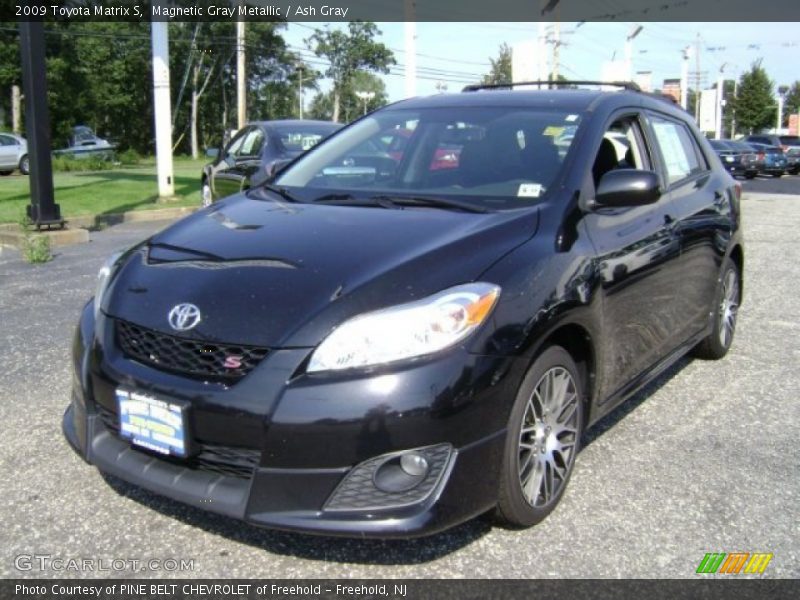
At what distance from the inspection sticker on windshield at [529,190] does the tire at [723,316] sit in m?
2.07

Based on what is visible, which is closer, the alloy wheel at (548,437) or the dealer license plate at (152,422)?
the dealer license plate at (152,422)

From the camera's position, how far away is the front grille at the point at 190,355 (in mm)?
2598

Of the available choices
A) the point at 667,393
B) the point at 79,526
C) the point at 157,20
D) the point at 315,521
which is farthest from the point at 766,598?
the point at 157,20

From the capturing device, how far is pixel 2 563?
2.78m

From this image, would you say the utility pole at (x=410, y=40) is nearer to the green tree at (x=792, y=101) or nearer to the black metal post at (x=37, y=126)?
the black metal post at (x=37, y=126)

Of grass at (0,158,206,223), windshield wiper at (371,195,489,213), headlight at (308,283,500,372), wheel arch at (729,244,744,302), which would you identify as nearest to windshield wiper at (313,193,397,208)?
windshield wiper at (371,195,489,213)

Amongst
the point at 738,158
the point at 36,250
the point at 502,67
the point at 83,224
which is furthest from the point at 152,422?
the point at 502,67

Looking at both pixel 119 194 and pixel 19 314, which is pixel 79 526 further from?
pixel 119 194

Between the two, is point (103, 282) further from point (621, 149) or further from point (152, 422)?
point (621, 149)

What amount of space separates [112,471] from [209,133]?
72827 mm

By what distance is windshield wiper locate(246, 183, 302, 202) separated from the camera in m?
3.84

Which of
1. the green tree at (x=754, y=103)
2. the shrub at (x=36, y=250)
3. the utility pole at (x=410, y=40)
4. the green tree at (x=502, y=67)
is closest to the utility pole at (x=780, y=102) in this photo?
the green tree at (x=754, y=103)

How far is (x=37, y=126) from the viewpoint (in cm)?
1039

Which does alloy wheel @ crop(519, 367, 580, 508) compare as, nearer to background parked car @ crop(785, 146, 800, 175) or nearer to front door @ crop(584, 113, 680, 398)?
front door @ crop(584, 113, 680, 398)
